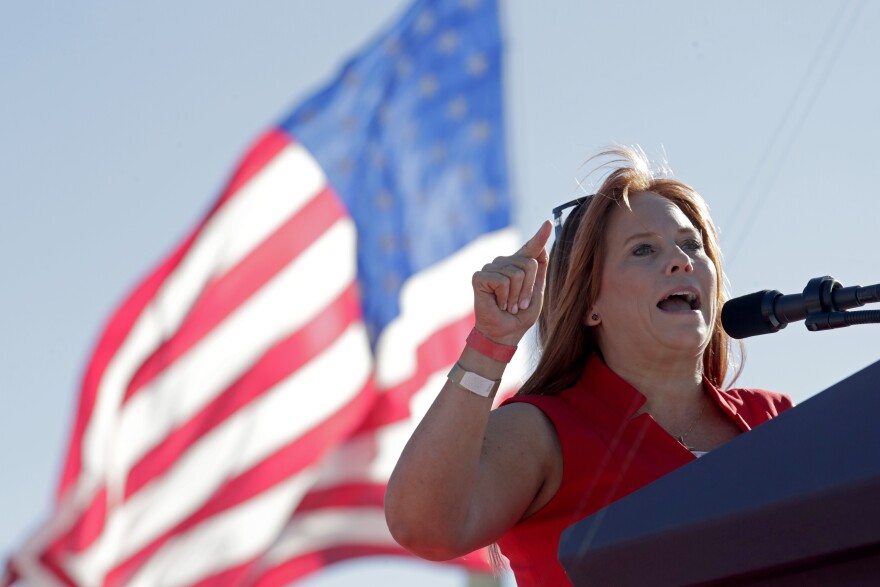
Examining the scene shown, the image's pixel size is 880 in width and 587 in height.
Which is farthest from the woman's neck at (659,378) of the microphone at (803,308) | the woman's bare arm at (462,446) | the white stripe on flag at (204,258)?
the white stripe on flag at (204,258)

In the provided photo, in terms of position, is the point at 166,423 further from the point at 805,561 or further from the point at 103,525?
the point at 805,561

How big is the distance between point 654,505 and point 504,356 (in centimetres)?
85

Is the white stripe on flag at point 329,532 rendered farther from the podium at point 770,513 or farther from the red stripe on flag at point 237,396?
the podium at point 770,513

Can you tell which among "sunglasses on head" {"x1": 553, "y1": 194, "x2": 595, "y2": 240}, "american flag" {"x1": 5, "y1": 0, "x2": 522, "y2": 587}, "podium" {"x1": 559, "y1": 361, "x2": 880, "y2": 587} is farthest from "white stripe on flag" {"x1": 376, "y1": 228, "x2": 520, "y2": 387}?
"podium" {"x1": 559, "y1": 361, "x2": 880, "y2": 587}

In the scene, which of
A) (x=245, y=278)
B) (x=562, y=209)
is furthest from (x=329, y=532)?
(x=562, y=209)

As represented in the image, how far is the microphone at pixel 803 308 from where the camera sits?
5.94 feet

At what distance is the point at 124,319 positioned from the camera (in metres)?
6.26

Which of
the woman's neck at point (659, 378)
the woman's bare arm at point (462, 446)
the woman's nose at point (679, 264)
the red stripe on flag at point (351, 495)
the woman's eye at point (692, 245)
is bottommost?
the woman's bare arm at point (462, 446)

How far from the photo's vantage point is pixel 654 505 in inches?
58.0

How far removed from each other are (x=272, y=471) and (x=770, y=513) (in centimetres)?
467

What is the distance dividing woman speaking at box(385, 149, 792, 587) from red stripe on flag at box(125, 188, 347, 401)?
3372 mm

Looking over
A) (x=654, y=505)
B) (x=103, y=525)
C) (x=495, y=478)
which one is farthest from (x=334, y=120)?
(x=654, y=505)

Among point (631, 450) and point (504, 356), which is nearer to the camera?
point (504, 356)

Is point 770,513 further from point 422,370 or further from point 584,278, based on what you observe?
point 422,370
